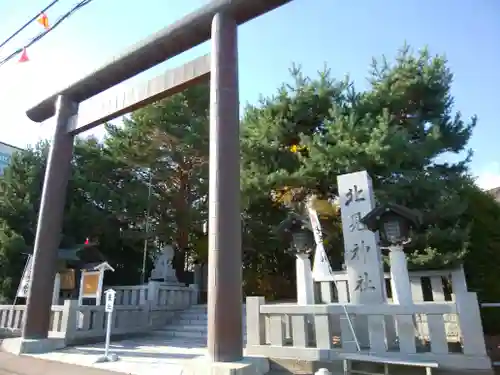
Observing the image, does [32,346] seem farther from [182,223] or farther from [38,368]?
[182,223]

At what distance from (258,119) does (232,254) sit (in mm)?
7500

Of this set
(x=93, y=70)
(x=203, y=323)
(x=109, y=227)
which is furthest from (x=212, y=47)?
(x=109, y=227)

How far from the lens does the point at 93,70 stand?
7.02 m

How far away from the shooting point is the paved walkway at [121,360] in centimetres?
459

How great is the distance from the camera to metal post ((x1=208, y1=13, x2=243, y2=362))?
13.7ft

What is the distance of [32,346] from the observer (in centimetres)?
600

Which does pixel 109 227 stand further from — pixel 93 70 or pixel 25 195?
pixel 93 70

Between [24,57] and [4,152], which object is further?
[4,152]

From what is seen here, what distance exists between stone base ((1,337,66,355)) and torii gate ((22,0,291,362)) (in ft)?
0.50

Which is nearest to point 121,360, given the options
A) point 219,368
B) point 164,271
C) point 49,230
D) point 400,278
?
point 219,368

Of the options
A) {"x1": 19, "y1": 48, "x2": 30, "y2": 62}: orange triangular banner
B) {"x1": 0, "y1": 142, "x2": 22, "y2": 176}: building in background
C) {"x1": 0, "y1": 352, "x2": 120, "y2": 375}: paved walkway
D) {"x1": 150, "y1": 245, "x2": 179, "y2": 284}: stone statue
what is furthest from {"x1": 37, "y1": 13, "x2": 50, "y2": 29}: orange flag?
{"x1": 0, "y1": 142, "x2": 22, "y2": 176}: building in background

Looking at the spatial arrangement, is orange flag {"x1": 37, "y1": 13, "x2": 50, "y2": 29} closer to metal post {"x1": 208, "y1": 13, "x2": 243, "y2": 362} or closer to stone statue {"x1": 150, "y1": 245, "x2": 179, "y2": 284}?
metal post {"x1": 208, "y1": 13, "x2": 243, "y2": 362}

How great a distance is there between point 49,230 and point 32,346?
208cm

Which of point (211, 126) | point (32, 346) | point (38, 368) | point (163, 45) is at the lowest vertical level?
point (38, 368)
